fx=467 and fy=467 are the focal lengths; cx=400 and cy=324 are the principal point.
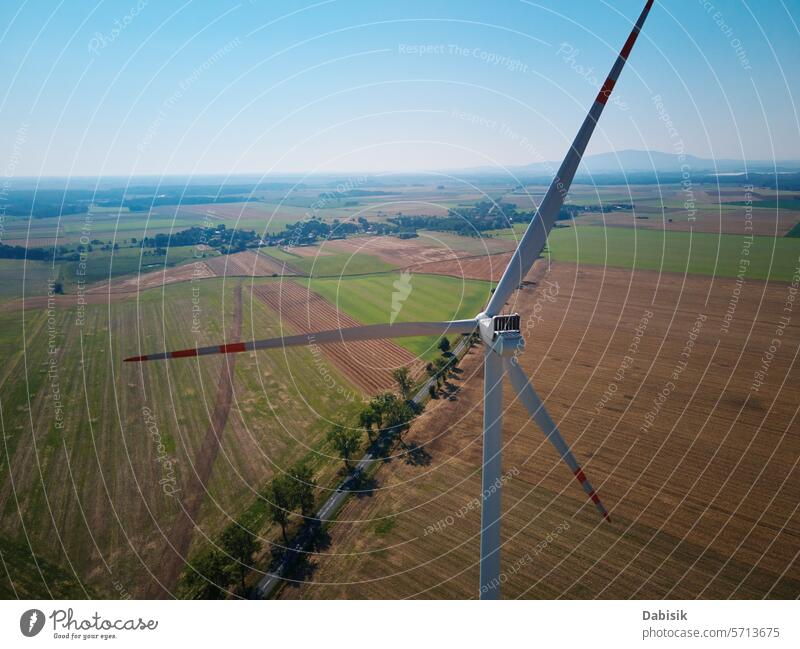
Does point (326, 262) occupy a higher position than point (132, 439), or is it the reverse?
point (326, 262)

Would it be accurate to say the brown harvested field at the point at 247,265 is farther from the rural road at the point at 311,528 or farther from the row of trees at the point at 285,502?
the rural road at the point at 311,528

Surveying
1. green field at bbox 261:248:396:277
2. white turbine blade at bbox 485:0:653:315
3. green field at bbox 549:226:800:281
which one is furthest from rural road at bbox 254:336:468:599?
green field at bbox 549:226:800:281

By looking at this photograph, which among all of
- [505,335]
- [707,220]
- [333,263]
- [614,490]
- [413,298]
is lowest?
[614,490]

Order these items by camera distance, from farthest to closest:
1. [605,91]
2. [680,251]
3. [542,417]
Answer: [680,251], [542,417], [605,91]

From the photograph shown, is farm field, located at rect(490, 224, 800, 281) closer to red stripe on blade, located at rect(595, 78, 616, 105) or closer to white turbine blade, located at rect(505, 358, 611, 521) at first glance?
red stripe on blade, located at rect(595, 78, 616, 105)

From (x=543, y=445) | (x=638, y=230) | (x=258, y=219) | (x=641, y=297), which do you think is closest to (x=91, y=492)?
(x=543, y=445)

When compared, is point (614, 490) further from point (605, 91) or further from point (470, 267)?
point (470, 267)

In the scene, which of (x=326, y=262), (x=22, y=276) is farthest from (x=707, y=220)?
(x=22, y=276)
